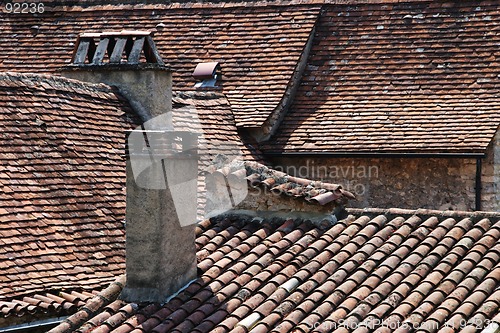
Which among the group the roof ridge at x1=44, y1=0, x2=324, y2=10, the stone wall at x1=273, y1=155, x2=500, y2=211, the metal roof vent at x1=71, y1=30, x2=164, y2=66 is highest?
the roof ridge at x1=44, y1=0, x2=324, y2=10

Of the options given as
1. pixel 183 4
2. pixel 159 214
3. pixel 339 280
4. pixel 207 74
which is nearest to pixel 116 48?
pixel 207 74

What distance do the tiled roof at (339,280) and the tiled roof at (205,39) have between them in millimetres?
7316

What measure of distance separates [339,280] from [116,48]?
7850 mm

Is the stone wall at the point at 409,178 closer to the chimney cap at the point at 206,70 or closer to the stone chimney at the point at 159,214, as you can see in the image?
the chimney cap at the point at 206,70

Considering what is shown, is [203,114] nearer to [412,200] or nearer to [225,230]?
[412,200]

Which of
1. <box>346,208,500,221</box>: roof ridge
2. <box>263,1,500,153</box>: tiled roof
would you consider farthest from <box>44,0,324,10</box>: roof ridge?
<box>346,208,500,221</box>: roof ridge

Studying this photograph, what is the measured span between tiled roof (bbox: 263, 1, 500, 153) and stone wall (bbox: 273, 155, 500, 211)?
36cm

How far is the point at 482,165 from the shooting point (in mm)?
16875

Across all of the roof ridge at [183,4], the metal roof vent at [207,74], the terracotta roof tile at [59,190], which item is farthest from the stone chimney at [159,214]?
the roof ridge at [183,4]

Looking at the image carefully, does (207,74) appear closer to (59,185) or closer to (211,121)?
(211,121)

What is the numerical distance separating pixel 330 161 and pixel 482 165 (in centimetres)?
238

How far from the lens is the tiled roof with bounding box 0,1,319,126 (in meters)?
18.3

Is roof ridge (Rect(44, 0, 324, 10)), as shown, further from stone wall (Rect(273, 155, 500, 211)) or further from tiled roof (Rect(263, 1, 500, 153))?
stone wall (Rect(273, 155, 500, 211))

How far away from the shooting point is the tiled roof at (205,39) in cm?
1834
